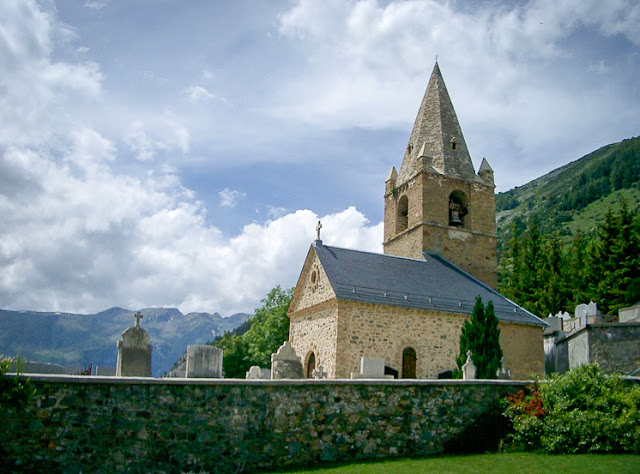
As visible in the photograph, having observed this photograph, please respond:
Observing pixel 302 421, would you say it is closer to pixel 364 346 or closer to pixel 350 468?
pixel 350 468

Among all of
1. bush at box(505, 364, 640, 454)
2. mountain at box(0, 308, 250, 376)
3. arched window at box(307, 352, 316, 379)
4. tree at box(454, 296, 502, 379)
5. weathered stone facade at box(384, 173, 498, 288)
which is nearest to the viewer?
bush at box(505, 364, 640, 454)

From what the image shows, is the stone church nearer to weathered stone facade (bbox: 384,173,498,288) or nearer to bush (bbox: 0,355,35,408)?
weathered stone facade (bbox: 384,173,498,288)

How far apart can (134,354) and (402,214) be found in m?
21.7

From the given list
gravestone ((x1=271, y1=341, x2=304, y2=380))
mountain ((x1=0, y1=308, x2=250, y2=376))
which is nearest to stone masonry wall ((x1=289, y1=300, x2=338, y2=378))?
gravestone ((x1=271, y1=341, x2=304, y2=380))

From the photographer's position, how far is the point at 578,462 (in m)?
10.8

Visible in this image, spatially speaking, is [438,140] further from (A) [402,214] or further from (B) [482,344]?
(B) [482,344]

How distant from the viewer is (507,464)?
10875mm

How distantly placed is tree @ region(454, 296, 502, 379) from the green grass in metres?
8.55

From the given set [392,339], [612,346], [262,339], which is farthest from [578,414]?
[262,339]

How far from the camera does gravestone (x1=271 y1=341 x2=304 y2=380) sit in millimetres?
20578

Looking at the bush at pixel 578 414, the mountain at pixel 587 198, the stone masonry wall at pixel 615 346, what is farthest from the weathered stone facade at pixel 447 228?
the mountain at pixel 587 198

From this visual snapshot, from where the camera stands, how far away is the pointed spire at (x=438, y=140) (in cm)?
3161

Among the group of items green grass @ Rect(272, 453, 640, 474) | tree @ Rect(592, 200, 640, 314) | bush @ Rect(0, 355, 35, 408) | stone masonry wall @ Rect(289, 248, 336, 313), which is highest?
tree @ Rect(592, 200, 640, 314)

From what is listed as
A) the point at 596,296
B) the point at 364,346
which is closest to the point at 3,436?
the point at 364,346
